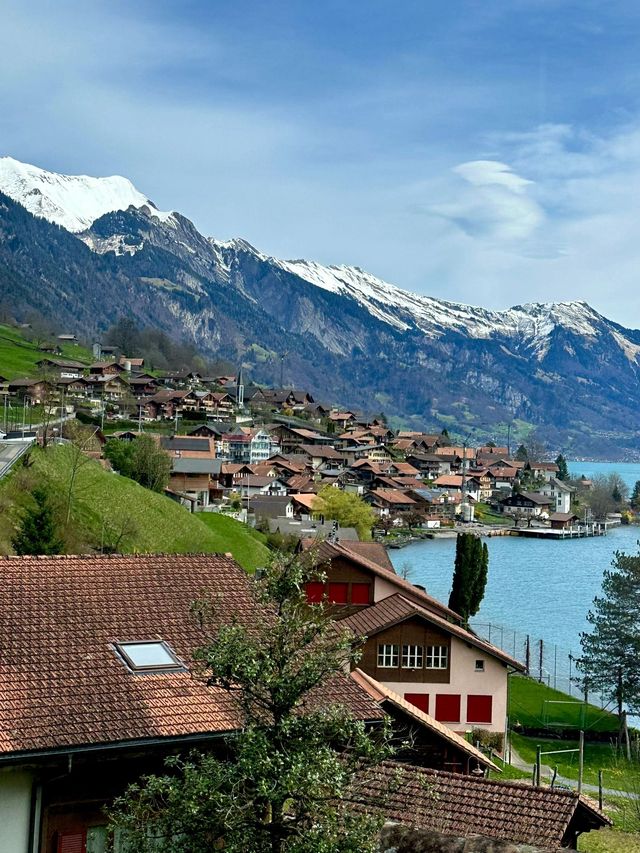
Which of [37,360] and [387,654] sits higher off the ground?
[37,360]

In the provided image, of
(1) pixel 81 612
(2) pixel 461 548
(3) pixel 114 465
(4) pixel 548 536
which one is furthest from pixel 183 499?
(4) pixel 548 536

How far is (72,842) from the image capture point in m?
9.00

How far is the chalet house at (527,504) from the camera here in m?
135

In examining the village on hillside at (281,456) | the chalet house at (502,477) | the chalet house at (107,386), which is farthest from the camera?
the chalet house at (502,477)

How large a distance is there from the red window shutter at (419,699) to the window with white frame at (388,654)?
103 cm

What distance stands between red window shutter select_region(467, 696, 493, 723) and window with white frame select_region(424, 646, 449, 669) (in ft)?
4.03

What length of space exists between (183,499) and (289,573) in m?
53.0

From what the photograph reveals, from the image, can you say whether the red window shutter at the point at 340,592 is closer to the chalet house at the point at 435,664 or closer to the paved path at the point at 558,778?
the chalet house at the point at 435,664

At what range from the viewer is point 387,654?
2492cm

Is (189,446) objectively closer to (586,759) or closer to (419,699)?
(586,759)

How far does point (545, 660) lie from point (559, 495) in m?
104

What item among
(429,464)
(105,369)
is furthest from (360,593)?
(429,464)

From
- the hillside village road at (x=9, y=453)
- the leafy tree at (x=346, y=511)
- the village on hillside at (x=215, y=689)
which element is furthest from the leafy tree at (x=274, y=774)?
the leafy tree at (x=346, y=511)

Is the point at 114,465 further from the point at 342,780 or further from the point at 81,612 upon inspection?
the point at 342,780
